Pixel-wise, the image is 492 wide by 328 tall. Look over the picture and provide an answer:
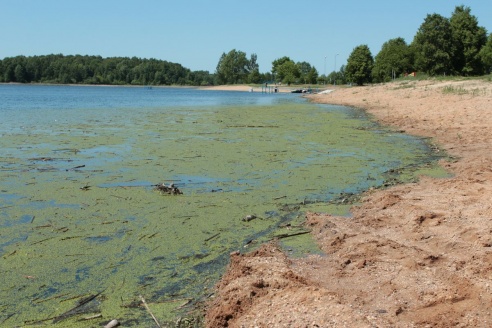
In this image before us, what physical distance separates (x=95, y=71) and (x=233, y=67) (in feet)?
160

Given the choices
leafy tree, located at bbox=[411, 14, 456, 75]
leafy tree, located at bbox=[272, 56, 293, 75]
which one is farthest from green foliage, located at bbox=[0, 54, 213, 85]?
leafy tree, located at bbox=[411, 14, 456, 75]

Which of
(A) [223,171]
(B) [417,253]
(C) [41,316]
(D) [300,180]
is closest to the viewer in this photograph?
(C) [41,316]

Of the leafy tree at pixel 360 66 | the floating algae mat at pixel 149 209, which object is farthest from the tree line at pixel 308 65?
the floating algae mat at pixel 149 209

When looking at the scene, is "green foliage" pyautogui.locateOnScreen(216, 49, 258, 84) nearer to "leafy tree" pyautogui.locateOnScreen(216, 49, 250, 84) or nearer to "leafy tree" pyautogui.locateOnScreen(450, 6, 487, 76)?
"leafy tree" pyautogui.locateOnScreen(216, 49, 250, 84)

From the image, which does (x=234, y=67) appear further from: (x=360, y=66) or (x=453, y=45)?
(x=453, y=45)

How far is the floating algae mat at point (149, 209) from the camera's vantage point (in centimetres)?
452

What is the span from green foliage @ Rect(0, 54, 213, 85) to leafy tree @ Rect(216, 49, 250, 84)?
21.7 m

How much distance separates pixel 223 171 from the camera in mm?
10289

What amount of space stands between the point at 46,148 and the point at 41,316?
10.3 m

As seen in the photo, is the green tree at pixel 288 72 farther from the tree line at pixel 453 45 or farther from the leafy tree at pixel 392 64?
the tree line at pixel 453 45

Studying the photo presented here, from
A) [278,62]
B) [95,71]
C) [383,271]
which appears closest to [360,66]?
[278,62]

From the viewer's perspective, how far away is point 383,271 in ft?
14.8

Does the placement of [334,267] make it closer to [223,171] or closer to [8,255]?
[8,255]

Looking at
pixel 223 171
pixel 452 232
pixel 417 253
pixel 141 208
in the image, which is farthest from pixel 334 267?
pixel 223 171
